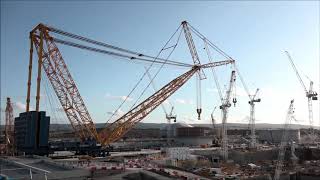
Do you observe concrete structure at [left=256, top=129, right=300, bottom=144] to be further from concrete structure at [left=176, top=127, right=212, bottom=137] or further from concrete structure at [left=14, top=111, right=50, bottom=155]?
concrete structure at [left=14, top=111, right=50, bottom=155]

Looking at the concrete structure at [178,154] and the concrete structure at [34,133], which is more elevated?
the concrete structure at [34,133]

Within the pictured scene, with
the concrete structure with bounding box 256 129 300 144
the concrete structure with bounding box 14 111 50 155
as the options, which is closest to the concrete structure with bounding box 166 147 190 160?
the concrete structure with bounding box 14 111 50 155

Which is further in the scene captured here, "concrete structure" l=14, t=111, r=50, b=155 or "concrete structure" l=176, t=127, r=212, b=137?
"concrete structure" l=176, t=127, r=212, b=137

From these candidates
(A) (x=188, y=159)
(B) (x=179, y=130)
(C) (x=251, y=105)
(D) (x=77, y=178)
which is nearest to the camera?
(D) (x=77, y=178)

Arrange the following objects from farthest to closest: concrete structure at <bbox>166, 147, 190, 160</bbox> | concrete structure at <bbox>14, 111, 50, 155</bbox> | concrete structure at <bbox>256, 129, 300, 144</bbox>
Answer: concrete structure at <bbox>256, 129, 300, 144</bbox> < concrete structure at <bbox>166, 147, 190, 160</bbox> < concrete structure at <bbox>14, 111, 50, 155</bbox>

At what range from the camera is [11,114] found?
92875mm

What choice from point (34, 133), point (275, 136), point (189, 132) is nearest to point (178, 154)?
point (34, 133)

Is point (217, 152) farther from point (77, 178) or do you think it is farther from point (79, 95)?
point (77, 178)

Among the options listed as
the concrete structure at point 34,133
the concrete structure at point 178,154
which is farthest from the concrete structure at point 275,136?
the concrete structure at point 34,133

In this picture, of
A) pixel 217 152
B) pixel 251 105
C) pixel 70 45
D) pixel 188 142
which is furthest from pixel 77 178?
pixel 188 142

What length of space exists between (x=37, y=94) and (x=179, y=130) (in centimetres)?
9152

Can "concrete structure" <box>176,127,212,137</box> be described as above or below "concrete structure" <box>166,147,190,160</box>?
above

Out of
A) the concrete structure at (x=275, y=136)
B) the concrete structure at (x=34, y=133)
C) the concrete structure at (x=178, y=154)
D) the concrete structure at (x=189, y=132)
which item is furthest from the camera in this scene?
the concrete structure at (x=275, y=136)

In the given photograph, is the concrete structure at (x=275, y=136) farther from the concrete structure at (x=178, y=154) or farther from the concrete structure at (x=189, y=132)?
the concrete structure at (x=178, y=154)
